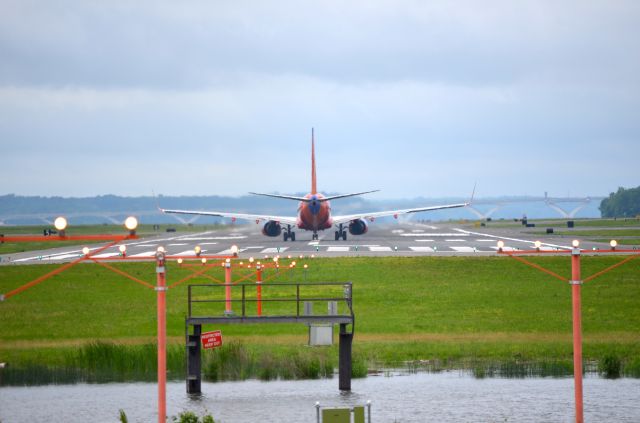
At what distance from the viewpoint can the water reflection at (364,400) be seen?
33.4 metres

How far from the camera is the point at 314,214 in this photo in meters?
115

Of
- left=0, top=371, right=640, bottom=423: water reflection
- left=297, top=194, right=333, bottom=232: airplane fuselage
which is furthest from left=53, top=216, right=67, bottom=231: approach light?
left=297, top=194, right=333, bottom=232: airplane fuselage

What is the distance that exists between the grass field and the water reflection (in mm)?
2419

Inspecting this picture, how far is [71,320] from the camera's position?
175ft

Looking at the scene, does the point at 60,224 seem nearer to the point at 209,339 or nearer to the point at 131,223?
the point at 131,223

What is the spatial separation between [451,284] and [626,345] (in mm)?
21943

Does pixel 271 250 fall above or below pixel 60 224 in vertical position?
above

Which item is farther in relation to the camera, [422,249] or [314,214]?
[314,214]

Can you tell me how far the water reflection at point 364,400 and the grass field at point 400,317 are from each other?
2419 millimetres

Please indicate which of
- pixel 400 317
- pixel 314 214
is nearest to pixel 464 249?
pixel 314 214

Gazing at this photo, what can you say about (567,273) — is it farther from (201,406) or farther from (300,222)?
(300,222)

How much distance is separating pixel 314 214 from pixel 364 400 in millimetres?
79598

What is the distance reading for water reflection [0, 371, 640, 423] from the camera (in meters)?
33.4

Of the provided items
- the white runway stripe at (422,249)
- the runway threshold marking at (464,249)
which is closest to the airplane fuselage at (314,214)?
the white runway stripe at (422,249)
